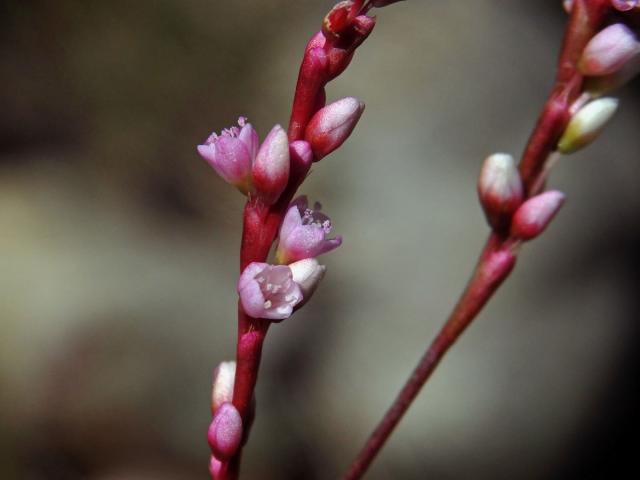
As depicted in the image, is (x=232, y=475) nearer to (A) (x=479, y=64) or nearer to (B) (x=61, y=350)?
(B) (x=61, y=350)

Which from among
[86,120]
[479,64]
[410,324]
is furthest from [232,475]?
[86,120]

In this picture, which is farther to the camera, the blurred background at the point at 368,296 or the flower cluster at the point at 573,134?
the blurred background at the point at 368,296

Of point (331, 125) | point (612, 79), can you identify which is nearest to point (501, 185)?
point (612, 79)

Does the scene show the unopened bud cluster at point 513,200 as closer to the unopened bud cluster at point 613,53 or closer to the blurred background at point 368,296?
the unopened bud cluster at point 613,53

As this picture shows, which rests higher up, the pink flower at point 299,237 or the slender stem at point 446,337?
the pink flower at point 299,237

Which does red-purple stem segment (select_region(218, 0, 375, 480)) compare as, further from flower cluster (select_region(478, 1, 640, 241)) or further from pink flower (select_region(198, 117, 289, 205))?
flower cluster (select_region(478, 1, 640, 241))

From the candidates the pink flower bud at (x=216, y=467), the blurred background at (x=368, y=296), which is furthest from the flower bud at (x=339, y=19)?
the blurred background at (x=368, y=296)

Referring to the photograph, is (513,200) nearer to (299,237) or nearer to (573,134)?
(573,134)
